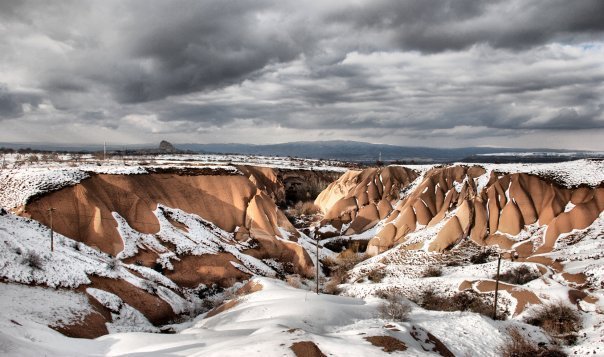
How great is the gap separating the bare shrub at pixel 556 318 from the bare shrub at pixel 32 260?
3250 cm

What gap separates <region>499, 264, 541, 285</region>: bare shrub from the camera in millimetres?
33156

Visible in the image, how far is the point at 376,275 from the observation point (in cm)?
3888

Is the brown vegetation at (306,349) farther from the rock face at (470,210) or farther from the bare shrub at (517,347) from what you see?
the rock face at (470,210)

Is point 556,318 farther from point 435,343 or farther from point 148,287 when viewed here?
point 148,287

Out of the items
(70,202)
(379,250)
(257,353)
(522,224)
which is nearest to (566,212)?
(522,224)

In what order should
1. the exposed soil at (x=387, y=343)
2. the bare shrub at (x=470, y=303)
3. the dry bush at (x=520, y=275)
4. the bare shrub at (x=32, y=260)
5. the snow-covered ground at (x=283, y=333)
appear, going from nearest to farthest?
the snow-covered ground at (x=283, y=333), the exposed soil at (x=387, y=343), the bare shrub at (x=32, y=260), the bare shrub at (x=470, y=303), the dry bush at (x=520, y=275)

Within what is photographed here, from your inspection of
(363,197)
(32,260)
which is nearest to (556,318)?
(32,260)

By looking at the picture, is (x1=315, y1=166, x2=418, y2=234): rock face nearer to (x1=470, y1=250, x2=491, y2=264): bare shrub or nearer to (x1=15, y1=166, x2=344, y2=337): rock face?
(x1=15, y1=166, x2=344, y2=337): rock face

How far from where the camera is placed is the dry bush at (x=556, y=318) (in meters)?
25.2

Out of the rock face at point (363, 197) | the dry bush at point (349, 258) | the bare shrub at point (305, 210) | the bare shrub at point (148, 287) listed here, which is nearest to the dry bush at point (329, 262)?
the dry bush at point (349, 258)

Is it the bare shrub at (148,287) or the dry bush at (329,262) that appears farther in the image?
the dry bush at (329,262)

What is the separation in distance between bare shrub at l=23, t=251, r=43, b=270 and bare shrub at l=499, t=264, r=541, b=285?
35093 millimetres

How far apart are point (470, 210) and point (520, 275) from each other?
547 inches

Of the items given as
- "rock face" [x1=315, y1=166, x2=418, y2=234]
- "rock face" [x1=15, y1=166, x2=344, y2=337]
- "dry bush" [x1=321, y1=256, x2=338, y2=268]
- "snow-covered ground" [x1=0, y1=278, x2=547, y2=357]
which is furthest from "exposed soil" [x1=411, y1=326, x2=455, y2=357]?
"rock face" [x1=315, y1=166, x2=418, y2=234]
